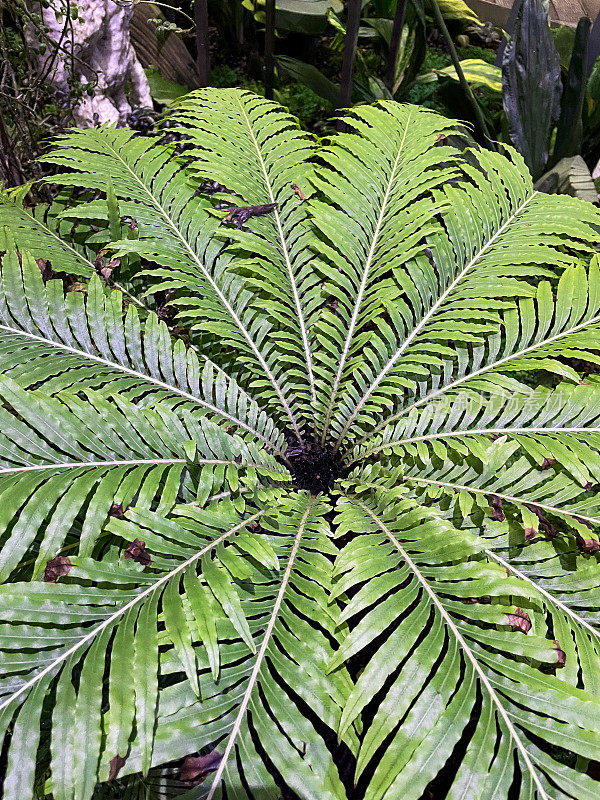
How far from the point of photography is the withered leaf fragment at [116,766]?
→ 71 centimetres

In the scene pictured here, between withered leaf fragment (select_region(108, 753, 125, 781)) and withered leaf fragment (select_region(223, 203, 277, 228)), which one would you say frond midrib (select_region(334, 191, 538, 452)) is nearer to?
withered leaf fragment (select_region(223, 203, 277, 228))

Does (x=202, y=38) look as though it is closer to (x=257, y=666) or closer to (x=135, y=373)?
(x=135, y=373)

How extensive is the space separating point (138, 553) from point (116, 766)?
33cm

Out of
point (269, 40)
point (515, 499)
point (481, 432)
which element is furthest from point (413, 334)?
point (269, 40)

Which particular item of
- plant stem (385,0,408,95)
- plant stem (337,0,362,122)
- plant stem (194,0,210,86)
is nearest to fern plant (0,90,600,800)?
plant stem (194,0,210,86)

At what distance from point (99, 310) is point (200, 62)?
1.66 m

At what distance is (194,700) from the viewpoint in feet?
2.63

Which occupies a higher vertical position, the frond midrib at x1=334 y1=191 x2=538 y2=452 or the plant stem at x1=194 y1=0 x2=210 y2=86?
the plant stem at x1=194 y1=0 x2=210 y2=86

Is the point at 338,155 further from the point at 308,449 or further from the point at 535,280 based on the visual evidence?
the point at 535,280

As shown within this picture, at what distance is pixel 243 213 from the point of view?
1.47 m

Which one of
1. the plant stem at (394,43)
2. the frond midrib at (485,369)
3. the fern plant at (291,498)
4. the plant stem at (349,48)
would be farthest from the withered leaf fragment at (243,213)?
the plant stem at (394,43)

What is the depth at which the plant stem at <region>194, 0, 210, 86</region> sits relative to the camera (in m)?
2.15

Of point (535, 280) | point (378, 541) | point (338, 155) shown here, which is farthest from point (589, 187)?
point (378, 541)

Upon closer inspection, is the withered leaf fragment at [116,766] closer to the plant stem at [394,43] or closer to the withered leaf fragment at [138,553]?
the withered leaf fragment at [138,553]
